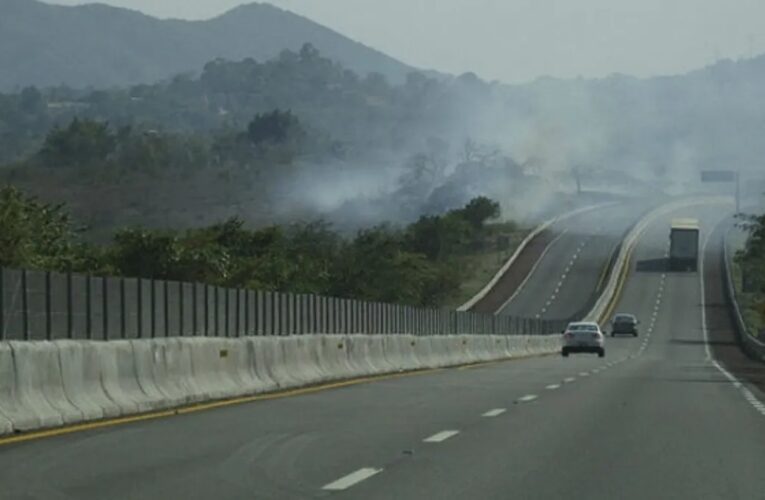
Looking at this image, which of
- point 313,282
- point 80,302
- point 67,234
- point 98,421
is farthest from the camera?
point 313,282

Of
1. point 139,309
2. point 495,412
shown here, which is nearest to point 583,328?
point 139,309

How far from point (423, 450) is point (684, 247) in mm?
138646

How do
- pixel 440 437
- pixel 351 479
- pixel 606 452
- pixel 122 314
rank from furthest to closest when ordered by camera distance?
pixel 122 314, pixel 440 437, pixel 606 452, pixel 351 479

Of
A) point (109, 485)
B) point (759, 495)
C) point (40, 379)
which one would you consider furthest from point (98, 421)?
Result: point (759, 495)

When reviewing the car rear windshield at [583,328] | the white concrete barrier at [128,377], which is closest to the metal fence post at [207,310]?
the white concrete barrier at [128,377]

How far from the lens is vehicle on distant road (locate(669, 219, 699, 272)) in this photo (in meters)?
154

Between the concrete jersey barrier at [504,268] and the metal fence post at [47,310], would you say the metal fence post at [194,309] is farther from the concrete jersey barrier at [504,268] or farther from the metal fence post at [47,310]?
the concrete jersey barrier at [504,268]

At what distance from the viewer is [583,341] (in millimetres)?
76750

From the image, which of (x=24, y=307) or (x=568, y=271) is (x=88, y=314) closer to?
(x=24, y=307)

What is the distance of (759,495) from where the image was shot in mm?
14695

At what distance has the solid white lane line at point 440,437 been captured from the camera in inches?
776

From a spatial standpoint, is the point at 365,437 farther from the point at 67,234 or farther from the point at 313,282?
the point at 313,282

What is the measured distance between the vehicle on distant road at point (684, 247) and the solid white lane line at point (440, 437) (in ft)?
440

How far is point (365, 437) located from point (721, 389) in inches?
608
